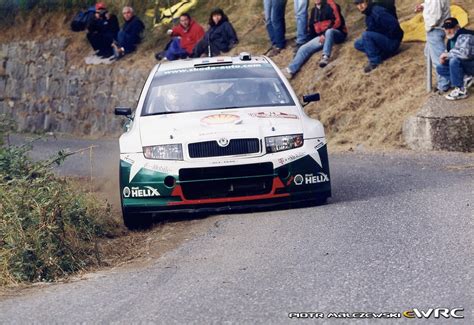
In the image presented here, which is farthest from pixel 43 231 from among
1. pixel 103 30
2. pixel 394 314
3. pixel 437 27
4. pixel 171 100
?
pixel 103 30

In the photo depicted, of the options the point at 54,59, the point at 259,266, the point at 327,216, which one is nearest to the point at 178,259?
the point at 259,266

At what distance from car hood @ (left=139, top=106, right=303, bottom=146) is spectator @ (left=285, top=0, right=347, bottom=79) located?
987cm

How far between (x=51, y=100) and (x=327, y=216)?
2098 centimetres

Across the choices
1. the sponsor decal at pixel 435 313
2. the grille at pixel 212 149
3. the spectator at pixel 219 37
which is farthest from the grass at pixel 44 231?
the spectator at pixel 219 37

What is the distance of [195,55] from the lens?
2544cm

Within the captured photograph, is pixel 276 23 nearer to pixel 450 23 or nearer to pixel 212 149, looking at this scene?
pixel 450 23

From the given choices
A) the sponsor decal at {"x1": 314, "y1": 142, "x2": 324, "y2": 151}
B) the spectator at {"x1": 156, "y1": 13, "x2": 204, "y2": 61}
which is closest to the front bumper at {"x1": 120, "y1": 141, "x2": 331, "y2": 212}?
the sponsor decal at {"x1": 314, "y1": 142, "x2": 324, "y2": 151}

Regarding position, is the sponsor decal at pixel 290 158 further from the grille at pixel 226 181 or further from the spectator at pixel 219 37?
the spectator at pixel 219 37

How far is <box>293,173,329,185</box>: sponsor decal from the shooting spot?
12023 millimetres

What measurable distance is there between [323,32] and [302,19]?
571 millimetres

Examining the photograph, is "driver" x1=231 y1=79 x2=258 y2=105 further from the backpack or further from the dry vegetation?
the backpack

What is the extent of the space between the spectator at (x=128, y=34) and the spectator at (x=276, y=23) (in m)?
4.64

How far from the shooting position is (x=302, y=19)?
2311cm

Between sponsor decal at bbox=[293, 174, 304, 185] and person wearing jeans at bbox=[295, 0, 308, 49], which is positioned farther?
person wearing jeans at bbox=[295, 0, 308, 49]
